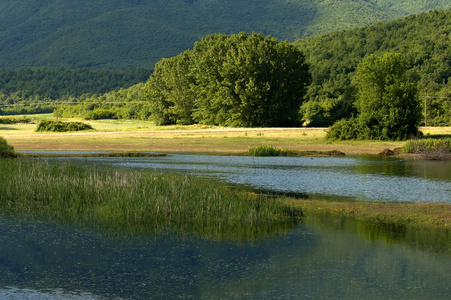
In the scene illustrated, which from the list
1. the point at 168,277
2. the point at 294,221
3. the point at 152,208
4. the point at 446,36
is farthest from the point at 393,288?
the point at 446,36

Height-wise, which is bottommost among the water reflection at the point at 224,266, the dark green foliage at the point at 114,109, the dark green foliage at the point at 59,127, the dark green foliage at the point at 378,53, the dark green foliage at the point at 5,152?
the water reflection at the point at 224,266

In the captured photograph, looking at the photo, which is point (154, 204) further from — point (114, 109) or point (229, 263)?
point (114, 109)

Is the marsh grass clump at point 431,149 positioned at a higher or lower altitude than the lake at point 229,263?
higher

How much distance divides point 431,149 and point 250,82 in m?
40.1

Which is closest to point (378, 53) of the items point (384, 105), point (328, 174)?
point (384, 105)

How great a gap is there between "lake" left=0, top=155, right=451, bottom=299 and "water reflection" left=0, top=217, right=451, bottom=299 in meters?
0.02

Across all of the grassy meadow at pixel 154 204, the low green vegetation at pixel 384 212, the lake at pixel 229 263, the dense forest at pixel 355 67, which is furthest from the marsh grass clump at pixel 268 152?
the dense forest at pixel 355 67

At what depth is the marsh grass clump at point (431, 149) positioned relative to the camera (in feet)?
149

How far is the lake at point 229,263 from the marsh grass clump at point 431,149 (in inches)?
1056

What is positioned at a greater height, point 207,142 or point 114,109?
point 114,109

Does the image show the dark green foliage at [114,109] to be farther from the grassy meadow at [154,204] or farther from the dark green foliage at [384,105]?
the grassy meadow at [154,204]

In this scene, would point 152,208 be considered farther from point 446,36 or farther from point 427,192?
point 446,36

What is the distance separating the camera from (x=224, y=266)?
15.4 metres

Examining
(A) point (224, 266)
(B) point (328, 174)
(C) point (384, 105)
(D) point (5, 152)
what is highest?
(C) point (384, 105)
